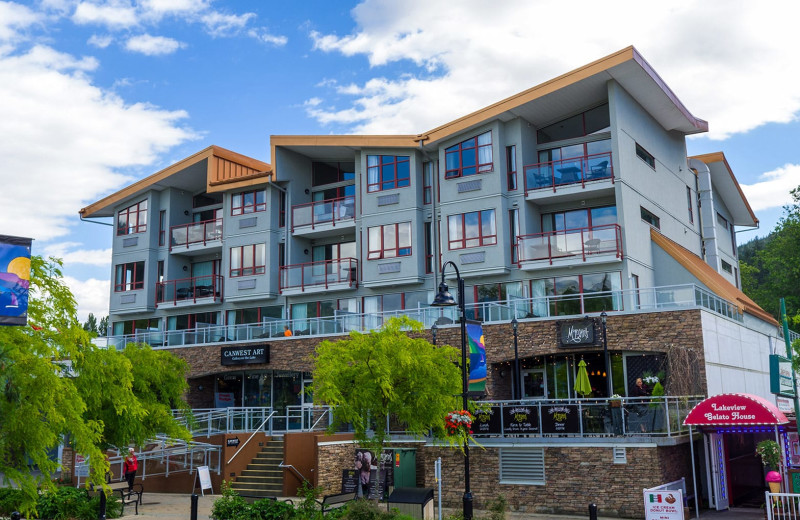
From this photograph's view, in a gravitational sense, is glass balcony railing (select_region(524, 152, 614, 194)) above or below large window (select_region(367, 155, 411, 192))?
below

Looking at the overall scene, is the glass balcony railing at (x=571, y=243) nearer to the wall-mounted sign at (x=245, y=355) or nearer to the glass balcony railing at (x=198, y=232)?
the wall-mounted sign at (x=245, y=355)

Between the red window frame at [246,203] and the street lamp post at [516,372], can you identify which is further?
the red window frame at [246,203]

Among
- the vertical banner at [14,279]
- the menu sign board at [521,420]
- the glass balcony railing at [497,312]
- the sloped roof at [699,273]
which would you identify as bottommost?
the menu sign board at [521,420]

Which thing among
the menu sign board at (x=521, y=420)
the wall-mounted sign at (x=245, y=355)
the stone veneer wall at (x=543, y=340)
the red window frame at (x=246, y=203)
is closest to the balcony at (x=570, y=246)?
the stone veneer wall at (x=543, y=340)

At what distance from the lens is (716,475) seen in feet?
73.5

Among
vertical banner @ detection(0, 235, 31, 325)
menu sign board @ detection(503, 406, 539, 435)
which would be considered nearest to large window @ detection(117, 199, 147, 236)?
menu sign board @ detection(503, 406, 539, 435)

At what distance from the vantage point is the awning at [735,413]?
20234 mm

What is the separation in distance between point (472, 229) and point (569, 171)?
4.88 metres

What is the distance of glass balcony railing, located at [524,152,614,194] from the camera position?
32.1 meters

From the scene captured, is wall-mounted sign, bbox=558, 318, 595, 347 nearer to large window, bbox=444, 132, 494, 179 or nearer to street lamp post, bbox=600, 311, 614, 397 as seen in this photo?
street lamp post, bbox=600, 311, 614, 397

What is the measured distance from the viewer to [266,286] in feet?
130

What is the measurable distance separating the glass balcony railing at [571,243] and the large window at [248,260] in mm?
14233

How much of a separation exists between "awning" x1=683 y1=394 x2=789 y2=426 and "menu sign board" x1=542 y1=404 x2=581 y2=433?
115 inches

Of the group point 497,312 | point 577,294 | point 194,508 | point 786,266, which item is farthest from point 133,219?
point 786,266
